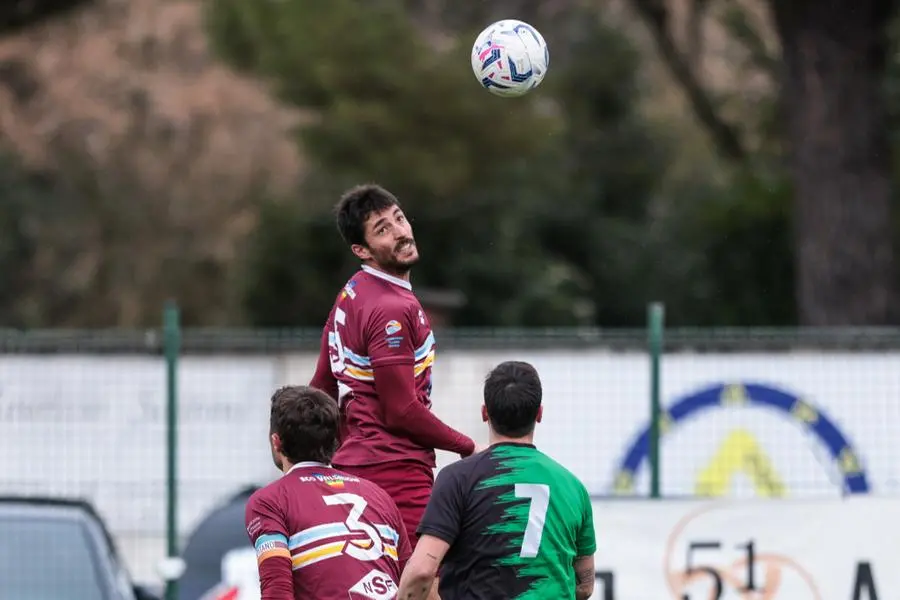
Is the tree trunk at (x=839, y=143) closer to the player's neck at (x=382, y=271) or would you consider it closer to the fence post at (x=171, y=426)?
the fence post at (x=171, y=426)

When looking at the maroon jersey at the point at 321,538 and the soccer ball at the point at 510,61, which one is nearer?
the maroon jersey at the point at 321,538

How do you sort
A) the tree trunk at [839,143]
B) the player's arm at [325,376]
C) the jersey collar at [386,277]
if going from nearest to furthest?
the jersey collar at [386,277] → the player's arm at [325,376] → the tree trunk at [839,143]

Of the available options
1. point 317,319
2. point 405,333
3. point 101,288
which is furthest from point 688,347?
point 101,288

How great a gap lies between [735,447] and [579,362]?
120cm

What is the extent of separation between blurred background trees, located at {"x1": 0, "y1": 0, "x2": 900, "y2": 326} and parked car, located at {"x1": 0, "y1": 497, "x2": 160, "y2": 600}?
33.3ft

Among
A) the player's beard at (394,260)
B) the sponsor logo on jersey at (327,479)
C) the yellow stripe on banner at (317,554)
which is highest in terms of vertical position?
the player's beard at (394,260)

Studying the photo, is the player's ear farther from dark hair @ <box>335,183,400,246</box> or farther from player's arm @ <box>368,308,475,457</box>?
player's arm @ <box>368,308,475,457</box>

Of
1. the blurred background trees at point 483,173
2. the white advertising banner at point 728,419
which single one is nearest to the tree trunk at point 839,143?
the blurred background trees at point 483,173

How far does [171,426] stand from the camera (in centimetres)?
1040

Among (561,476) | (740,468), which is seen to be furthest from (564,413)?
(561,476)

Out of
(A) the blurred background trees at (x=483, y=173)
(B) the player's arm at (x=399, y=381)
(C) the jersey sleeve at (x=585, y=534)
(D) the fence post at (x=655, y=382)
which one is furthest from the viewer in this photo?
(A) the blurred background trees at (x=483, y=173)

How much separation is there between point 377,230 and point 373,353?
1.57 ft

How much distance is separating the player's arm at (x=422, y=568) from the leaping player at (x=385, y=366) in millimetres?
461

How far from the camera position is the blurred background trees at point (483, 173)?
58.1 feet
